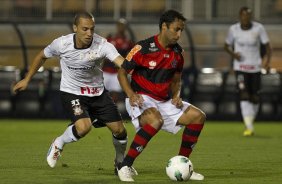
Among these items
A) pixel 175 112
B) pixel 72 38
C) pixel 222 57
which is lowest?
pixel 222 57

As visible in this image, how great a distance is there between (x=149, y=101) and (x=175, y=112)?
33cm

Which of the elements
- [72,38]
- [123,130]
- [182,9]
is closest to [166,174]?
[123,130]

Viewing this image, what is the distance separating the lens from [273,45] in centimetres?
2345

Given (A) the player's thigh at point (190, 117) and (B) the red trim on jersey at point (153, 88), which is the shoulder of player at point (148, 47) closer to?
(B) the red trim on jersey at point (153, 88)

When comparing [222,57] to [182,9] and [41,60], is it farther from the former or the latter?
[41,60]

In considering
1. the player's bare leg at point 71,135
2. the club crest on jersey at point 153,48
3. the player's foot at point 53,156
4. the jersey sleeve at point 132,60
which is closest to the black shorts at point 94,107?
the player's bare leg at point 71,135

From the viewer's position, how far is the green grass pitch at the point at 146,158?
1082cm

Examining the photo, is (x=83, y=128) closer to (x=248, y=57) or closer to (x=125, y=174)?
(x=125, y=174)

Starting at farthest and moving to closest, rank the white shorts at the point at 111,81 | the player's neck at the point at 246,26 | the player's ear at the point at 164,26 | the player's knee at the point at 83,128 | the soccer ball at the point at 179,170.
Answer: the white shorts at the point at 111,81 < the player's neck at the point at 246,26 < the player's knee at the point at 83,128 < the player's ear at the point at 164,26 < the soccer ball at the point at 179,170

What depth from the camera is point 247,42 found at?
60.1ft

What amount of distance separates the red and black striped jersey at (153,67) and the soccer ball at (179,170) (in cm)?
87

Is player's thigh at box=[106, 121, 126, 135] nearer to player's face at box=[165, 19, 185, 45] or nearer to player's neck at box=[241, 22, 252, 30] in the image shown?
player's face at box=[165, 19, 185, 45]

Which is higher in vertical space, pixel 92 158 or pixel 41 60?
pixel 41 60

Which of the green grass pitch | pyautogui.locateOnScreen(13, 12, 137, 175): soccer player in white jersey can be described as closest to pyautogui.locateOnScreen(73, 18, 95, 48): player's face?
pyautogui.locateOnScreen(13, 12, 137, 175): soccer player in white jersey
